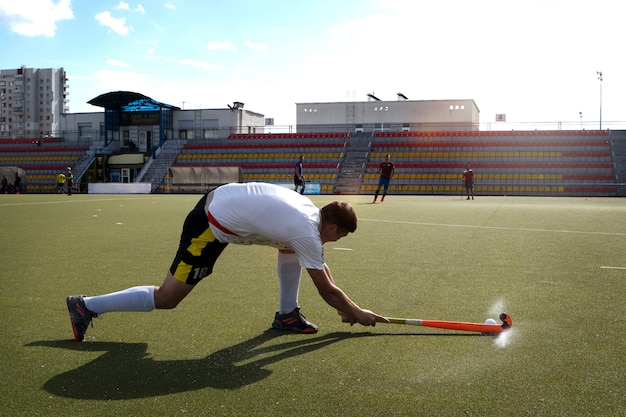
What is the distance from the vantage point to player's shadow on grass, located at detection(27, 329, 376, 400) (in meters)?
3.10

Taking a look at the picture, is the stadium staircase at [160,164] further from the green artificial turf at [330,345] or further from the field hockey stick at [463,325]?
the field hockey stick at [463,325]

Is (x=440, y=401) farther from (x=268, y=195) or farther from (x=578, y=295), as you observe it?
(x=578, y=295)

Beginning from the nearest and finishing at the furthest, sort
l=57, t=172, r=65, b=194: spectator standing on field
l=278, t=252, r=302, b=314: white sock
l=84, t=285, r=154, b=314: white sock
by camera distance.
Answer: l=84, t=285, r=154, b=314: white sock, l=278, t=252, r=302, b=314: white sock, l=57, t=172, r=65, b=194: spectator standing on field

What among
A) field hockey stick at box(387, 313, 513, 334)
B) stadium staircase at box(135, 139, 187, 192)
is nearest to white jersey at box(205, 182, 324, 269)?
field hockey stick at box(387, 313, 513, 334)

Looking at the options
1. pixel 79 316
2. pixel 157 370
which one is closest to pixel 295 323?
pixel 157 370

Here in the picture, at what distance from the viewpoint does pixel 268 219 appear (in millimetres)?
3701

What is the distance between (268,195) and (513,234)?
8414mm

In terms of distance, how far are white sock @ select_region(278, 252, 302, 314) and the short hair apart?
2.74 ft

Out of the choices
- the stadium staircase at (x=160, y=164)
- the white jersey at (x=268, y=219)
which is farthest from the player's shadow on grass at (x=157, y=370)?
the stadium staircase at (x=160, y=164)

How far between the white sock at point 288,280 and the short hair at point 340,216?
2.74ft

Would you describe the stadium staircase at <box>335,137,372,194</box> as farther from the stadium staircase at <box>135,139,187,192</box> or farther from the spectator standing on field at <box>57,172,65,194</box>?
the spectator standing on field at <box>57,172,65,194</box>

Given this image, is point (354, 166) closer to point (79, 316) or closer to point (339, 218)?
point (79, 316)

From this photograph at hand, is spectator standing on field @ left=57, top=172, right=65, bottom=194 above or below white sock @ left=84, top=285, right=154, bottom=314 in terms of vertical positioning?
above

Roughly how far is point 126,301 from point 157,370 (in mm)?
911
